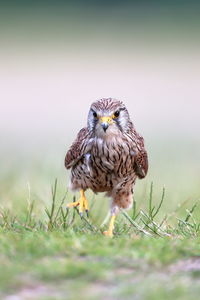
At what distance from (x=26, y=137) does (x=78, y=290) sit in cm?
1114

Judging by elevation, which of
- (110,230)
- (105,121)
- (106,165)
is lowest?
(110,230)

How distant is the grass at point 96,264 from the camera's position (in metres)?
4.91

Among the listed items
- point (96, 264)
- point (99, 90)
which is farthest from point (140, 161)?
point (99, 90)

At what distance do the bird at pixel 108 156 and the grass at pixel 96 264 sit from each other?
784 mm

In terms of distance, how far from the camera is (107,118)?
7.22 m

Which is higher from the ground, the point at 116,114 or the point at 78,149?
the point at 116,114

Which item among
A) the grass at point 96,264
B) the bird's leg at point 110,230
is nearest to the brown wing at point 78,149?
the bird's leg at point 110,230

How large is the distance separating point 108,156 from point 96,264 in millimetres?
2061

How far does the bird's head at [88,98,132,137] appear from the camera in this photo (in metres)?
7.22

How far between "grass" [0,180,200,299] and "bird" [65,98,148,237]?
78 centimetres

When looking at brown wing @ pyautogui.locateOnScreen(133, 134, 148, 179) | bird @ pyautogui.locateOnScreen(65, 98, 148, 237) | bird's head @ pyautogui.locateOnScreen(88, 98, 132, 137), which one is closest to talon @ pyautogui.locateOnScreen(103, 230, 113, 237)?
bird @ pyautogui.locateOnScreen(65, 98, 148, 237)

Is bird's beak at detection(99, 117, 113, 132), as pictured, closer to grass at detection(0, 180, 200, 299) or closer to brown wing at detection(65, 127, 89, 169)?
brown wing at detection(65, 127, 89, 169)

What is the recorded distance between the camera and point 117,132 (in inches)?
289

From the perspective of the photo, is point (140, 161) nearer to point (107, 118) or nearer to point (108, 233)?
point (107, 118)
